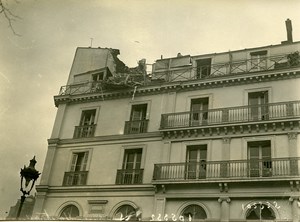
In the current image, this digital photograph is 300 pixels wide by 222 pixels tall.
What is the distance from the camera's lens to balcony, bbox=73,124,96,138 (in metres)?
23.1

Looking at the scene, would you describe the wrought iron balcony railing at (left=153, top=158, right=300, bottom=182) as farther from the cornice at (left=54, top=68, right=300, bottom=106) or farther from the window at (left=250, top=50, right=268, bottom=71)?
the window at (left=250, top=50, right=268, bottom=71)

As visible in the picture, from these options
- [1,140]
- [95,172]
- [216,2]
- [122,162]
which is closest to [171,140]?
[122,162]


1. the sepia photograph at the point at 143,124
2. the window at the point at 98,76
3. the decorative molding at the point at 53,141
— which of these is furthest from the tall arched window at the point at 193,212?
the window at the point at 98,76

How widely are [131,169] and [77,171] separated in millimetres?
3009

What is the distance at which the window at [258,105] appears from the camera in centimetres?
1967

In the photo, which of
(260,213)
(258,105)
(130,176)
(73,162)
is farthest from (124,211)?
(258,105)

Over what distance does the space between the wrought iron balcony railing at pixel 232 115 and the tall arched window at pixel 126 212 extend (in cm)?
417

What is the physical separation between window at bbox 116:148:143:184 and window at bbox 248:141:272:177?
17.4 feet

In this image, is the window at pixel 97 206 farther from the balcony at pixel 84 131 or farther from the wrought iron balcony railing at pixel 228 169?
the balcony at pixel 84 131

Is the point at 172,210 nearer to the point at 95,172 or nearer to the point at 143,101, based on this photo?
the point at 95,172

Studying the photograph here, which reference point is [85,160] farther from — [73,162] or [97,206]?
[97,206]

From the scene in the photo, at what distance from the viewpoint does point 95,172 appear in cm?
2144

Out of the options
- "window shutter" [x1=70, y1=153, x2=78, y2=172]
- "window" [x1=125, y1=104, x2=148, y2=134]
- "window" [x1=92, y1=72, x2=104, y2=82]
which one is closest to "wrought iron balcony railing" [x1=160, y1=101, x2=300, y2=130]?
"window" [x1=125, y1=104, x2=148, y2=134]

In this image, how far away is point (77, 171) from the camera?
21922 millimetres
